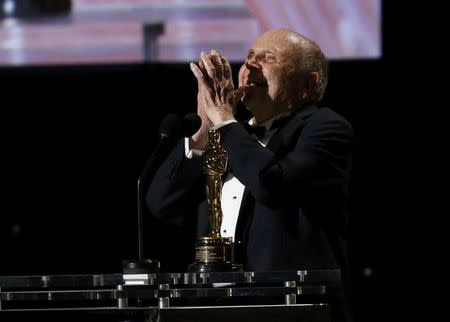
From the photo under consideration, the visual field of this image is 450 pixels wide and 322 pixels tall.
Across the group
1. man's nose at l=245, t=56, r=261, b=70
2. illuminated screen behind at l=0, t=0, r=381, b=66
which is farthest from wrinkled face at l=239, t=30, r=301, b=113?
illuminated screen behind at l=0, t=0, r=381, b=66

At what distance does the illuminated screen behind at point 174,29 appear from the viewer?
447 cm

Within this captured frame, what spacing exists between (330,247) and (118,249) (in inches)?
81.9

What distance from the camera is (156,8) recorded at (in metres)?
4.50

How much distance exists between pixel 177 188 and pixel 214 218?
1.00 ft

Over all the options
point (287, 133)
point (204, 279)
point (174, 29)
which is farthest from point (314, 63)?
point (174, 29)

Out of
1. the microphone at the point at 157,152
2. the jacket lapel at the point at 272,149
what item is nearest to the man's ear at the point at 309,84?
the jacket lapel at the point at 272,149

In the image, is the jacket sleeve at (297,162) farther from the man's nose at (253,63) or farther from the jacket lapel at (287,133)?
the man's nose at (253,63)

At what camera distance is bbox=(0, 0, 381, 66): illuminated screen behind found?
14.7ft

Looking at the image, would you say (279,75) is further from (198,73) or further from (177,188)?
(177,188)

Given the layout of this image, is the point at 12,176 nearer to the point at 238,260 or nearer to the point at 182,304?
the point at 238,260

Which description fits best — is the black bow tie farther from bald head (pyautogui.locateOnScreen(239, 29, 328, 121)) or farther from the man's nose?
the man's nose

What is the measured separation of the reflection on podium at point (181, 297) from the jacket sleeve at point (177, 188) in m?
0.85

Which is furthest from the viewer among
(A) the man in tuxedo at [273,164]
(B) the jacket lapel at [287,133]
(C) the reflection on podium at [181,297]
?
(B) the jacket lapel at [287,133]

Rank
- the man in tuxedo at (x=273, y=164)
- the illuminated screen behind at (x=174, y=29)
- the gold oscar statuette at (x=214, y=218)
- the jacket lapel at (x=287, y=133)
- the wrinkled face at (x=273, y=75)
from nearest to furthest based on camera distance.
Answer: the gold oscar statuette at (x=214, y=218) → the man in tuxedo at (x=273, y=164) → the jacket lapel at (x=287, y=133) → the wrinkled face at (x=273, y=75) → the illuminated screen behind at (x=174, y=29)
